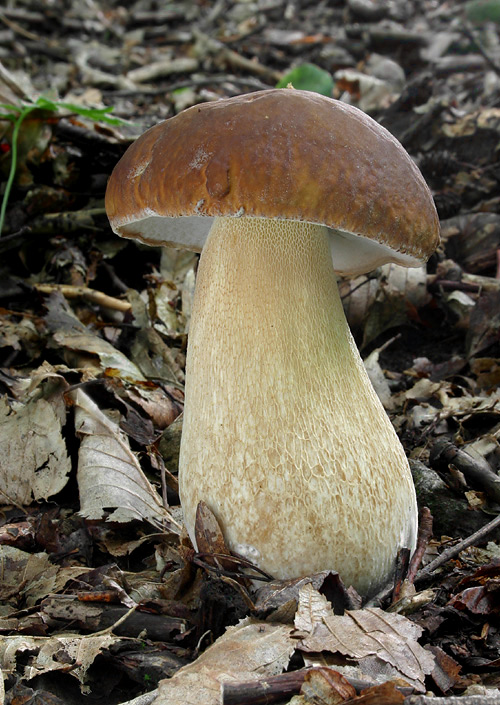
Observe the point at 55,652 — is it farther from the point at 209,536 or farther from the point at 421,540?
the point at 421,540

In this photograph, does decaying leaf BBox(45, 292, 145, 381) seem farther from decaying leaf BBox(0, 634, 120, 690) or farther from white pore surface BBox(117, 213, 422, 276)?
decaying leaf BBox(0, 634, 120, 690)

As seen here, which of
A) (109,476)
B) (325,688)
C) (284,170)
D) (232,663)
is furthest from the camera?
(109,476)

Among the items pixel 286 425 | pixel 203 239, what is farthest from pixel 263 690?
pixel 203 239

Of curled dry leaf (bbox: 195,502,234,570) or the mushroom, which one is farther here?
curled dry leaf (bbox: 195,502,234,570)

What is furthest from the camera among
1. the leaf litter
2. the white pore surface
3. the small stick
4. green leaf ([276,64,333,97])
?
green leaf ([276,64,333,97])

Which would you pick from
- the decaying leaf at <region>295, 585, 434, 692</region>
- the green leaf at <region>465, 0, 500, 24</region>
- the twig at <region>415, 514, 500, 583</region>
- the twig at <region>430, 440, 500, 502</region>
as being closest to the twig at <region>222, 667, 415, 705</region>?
the decaying leaf at <region>295, 585, 434, 692</region>

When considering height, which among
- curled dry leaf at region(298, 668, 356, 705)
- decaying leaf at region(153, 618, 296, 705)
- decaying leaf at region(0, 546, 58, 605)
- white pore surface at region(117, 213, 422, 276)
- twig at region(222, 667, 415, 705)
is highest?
white pore surface at region(117, 213, 422, 276)
